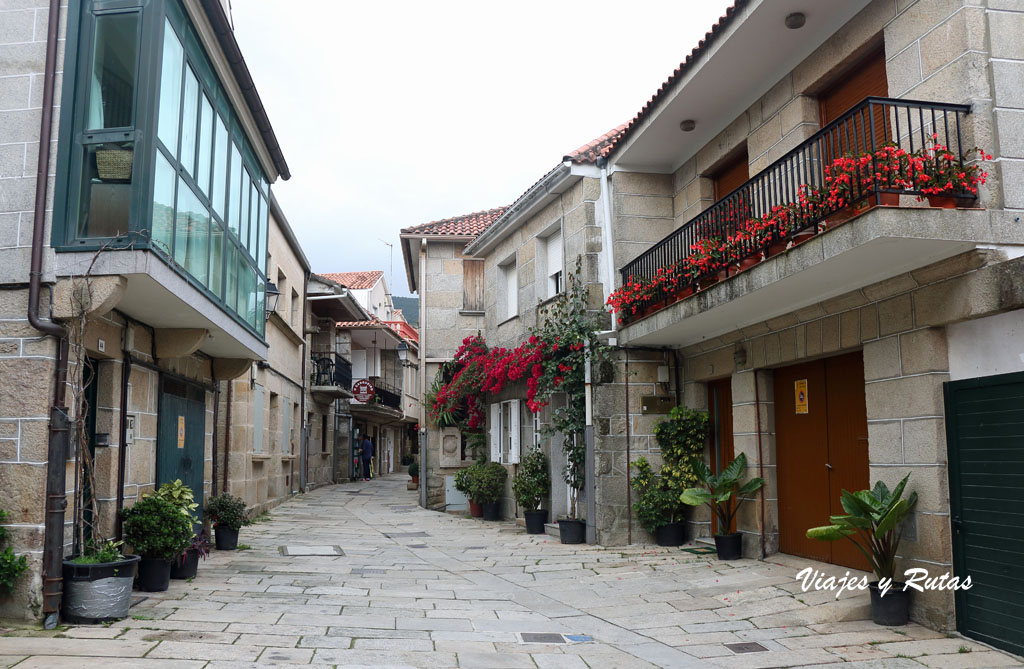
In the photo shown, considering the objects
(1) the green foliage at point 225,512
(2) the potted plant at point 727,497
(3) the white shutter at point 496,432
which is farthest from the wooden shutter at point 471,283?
(2) the potted plant at point 727,497

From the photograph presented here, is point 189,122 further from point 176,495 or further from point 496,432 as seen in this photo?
point 496,432

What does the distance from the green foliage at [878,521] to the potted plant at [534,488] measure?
23.8 ft

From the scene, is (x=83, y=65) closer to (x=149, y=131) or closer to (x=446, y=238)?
(x=149, y=131)

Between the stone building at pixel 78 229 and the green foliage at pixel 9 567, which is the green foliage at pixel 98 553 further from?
the green foliage at pixel 9 567

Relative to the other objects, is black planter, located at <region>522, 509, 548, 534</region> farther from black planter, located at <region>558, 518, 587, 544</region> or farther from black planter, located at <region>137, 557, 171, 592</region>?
black planter, located at <region>137, 557, 171, 592</region>

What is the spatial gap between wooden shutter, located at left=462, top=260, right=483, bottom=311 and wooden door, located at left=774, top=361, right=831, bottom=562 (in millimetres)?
10868

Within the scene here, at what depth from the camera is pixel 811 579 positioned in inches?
323

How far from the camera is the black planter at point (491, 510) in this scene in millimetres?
16359

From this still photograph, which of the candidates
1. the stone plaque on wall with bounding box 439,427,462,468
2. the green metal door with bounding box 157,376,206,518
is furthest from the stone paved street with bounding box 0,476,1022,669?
the stone plaque on wall with bounding box 439,427,462,468

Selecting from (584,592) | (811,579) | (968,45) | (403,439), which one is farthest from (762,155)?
(403,439)

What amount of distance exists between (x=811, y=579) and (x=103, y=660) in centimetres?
626

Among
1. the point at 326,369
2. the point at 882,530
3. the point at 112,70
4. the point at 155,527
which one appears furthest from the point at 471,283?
the point at 882,530

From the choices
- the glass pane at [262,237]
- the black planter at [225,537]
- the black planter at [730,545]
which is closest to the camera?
the black planter at [730,545]

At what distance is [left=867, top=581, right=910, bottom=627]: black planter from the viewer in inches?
268
